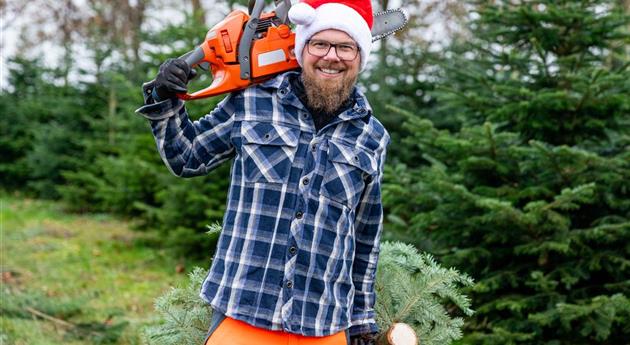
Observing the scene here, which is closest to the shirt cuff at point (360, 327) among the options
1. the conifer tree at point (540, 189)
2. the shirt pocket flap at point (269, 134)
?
the shirt pocket flap at point (269, 134)

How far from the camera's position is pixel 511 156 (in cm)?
509

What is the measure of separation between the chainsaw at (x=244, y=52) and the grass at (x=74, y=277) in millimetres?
1036

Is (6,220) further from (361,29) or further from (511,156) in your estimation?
(361,29)

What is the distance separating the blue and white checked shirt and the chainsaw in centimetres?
5

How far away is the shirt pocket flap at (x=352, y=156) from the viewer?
2398 millimetres

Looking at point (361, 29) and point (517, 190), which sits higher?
point (361, 29)

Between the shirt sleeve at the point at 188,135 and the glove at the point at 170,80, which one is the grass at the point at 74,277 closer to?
the shirt sleeve at the point at 188,135

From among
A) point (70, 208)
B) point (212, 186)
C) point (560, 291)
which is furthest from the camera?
point (70, 208)

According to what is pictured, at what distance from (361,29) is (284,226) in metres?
0.72

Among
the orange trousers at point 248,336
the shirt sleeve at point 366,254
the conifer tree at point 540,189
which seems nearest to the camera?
the orange trousers at point 248,336

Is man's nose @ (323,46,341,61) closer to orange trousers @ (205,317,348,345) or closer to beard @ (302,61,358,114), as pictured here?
beard @ (302,61,358,114)

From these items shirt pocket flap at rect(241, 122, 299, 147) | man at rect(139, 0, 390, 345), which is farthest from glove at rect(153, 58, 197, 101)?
shirt pocket flap at rect(241, 122, 299, 147)

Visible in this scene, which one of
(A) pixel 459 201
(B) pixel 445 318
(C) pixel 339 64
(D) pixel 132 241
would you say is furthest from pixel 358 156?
(D) pixel 132 241

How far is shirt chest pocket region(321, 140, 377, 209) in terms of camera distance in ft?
7.80
